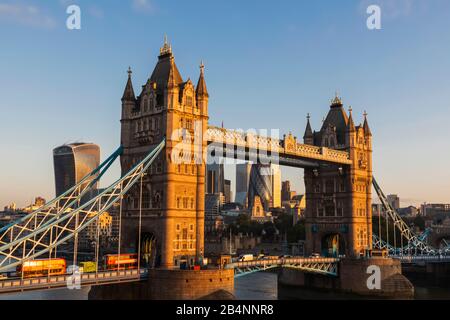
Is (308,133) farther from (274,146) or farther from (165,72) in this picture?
(165,72)

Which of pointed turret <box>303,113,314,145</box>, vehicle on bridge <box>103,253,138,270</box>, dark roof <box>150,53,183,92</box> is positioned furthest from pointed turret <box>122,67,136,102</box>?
pointed turret <box>303,113,314,145</box>

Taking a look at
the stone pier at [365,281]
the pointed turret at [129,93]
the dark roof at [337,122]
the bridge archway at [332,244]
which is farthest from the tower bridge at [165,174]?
the dark roof at [337,122]

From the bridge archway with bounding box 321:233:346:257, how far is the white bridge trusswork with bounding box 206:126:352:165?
15308 millimetres

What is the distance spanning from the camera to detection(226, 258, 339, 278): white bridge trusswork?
69.5 metres

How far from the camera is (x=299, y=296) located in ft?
300

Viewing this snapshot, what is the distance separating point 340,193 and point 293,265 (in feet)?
74.3

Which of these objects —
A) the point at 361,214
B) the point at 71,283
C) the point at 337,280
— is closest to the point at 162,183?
the point at 71,283

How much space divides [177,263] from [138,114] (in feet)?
66.5

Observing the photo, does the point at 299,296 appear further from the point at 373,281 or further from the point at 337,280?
the point at 373,281

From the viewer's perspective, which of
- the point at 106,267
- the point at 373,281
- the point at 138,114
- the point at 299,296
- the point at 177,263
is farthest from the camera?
the point at 299,296

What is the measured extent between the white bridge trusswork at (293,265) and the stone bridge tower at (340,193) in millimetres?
8371

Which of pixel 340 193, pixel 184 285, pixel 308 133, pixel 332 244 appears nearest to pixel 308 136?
pixel 308 133

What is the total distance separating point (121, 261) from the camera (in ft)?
201
